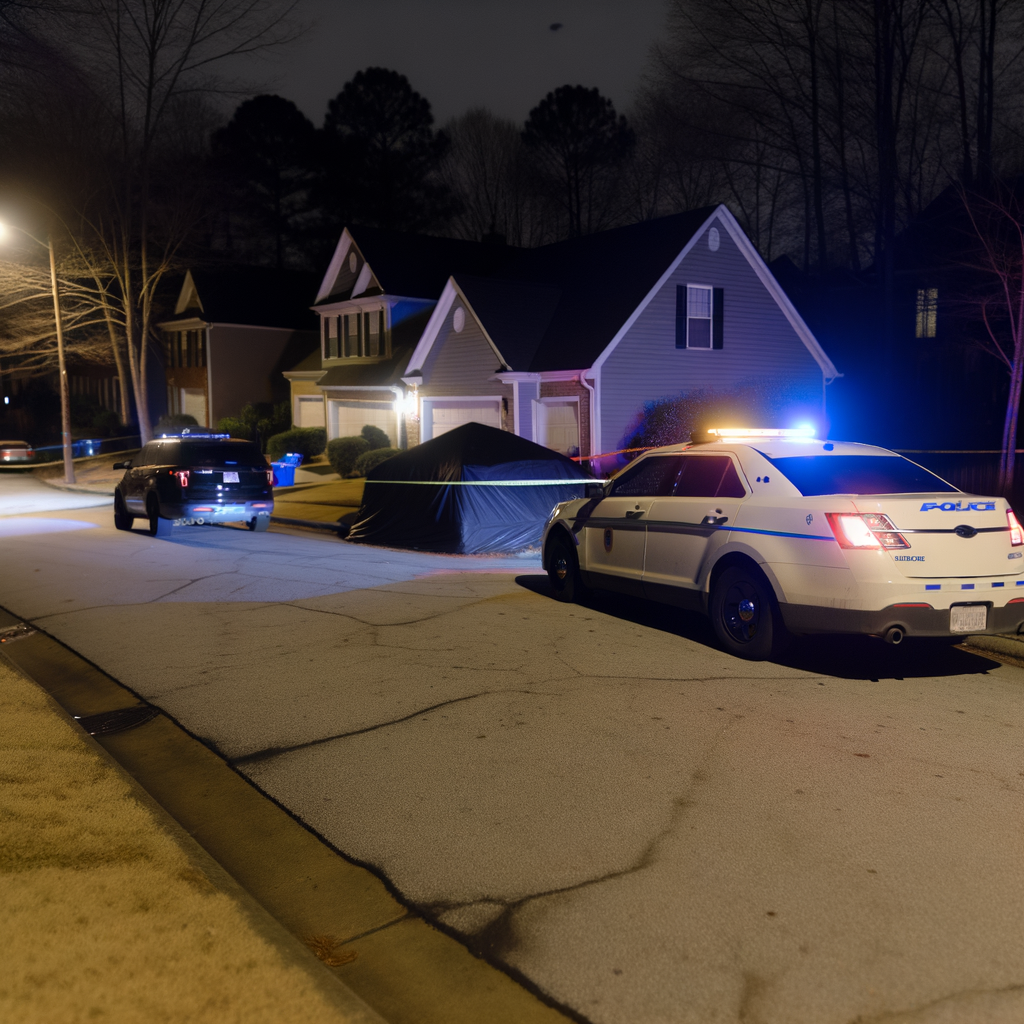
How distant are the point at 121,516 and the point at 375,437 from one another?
12.9m

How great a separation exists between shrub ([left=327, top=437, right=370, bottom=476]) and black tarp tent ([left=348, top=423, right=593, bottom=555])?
13030 mm

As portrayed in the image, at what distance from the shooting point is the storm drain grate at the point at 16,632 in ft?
30.0

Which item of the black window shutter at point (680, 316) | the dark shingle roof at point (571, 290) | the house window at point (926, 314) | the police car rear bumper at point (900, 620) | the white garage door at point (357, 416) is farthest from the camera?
the house window at point (926, 314)

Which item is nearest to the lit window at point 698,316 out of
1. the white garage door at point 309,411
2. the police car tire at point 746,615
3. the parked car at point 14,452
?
the white garage door at point 309,411

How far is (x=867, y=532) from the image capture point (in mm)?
6688

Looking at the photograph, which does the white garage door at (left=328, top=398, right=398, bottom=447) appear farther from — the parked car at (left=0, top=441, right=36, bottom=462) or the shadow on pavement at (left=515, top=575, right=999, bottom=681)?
the shadow on pavement at (left=515, top=575, right=999, bottom=681)

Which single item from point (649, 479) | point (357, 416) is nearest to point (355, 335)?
point (357, 416)

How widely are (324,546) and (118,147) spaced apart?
25.7 metres

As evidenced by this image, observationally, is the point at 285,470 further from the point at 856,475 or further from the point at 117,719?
the point at 856,475

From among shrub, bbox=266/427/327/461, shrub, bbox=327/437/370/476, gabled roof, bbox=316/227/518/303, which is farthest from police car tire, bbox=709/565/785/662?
shrub, bbox=266/427/327/461

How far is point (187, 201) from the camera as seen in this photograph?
36.8 m

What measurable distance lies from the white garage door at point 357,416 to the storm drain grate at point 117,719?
82.0 feet

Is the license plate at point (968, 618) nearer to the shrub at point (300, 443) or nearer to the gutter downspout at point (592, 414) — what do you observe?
the gutter downspout at point (592, 414)

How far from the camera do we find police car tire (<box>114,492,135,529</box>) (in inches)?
712
